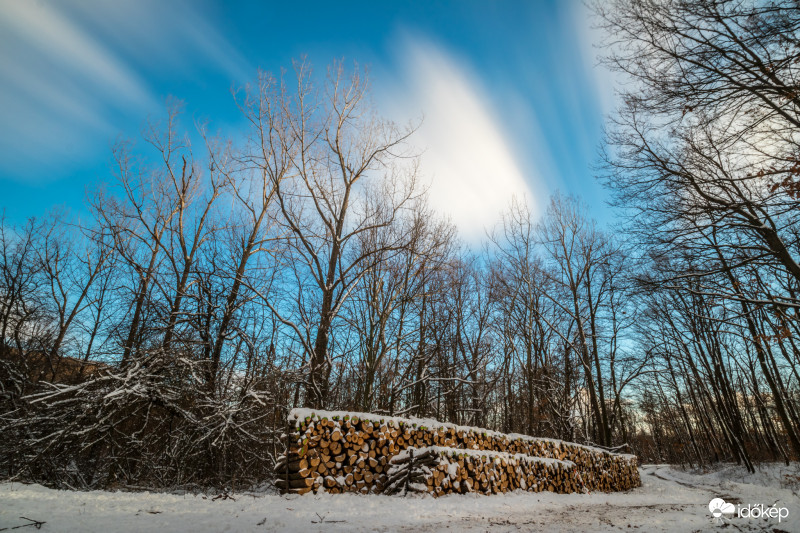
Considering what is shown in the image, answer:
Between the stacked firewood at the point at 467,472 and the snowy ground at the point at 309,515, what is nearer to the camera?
the snowy ground at the point at 309,515

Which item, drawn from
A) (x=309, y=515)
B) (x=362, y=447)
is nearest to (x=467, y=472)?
(x=362, y=447)

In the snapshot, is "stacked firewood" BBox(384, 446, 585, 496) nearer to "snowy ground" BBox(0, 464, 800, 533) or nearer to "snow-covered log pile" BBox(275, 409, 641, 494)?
"snow-covered log pile" BBox(275, 409, 641, 494)

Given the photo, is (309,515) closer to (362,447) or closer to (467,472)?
(362,447)

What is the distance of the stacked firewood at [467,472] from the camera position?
612cm

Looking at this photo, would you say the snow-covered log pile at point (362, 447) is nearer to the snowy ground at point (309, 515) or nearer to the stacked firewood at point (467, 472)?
the stacked firewood at point (467, 472)

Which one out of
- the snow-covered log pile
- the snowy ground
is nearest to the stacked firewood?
the snow-covered log pile

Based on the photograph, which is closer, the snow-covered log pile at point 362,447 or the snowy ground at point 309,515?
the snowy ground at point 309,515

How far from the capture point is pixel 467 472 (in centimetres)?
688

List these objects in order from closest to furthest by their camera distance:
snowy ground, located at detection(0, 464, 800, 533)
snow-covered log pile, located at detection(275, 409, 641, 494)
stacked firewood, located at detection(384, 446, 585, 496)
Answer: snowy ground, located at detection(0, 464, 800, 533) < snow-covered log pile, located at detection(275, 409, 641, 494) < stacked firewood, located at detection(384, 446, 585, 496)

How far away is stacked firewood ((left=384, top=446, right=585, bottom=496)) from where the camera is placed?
6.12 meters

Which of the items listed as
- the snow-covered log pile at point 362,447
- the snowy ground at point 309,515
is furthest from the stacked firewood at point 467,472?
the snowy ground at point 309,515

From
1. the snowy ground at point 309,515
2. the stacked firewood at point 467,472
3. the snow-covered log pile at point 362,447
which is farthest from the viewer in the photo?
the stacked firewood at point 467,472

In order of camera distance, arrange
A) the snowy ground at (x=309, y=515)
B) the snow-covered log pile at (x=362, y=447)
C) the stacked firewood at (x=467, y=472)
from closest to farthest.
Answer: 1. the snowy ground at (x=309, y=515)
2. the snow-covered log pile at (x=362, y=447)
3. the stacked firewood at (x=467, y=472)

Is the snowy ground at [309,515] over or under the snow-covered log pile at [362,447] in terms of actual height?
under
